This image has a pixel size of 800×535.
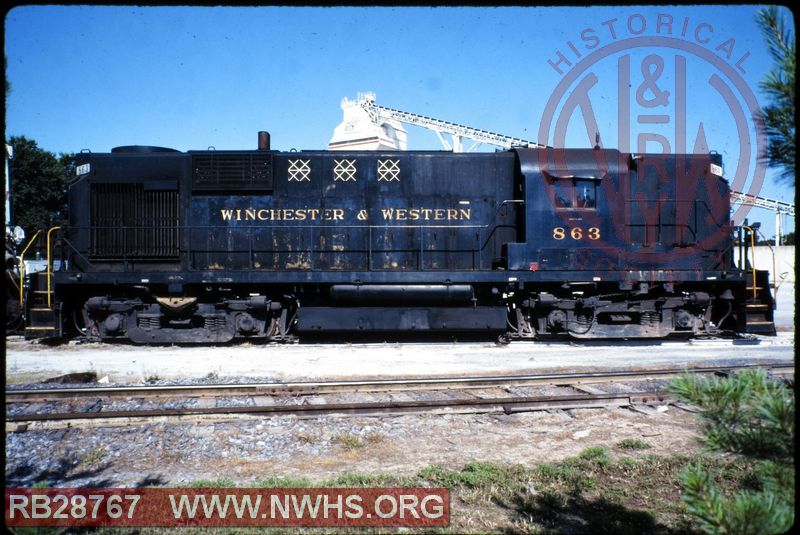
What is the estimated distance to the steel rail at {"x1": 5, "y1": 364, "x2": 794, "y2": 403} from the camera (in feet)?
24.1

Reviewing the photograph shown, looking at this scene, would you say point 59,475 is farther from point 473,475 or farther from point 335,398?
point 473,475

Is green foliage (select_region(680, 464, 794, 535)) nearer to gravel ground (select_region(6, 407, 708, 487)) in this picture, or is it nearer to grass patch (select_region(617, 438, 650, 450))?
gravel ground (select_region(6, 407, 708, 487))

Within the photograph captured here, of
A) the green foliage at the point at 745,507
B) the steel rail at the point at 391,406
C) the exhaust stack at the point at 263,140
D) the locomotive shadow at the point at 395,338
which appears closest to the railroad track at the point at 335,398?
the steel rail at the point at 391,406

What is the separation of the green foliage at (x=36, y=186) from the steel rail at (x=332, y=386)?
37221 mm

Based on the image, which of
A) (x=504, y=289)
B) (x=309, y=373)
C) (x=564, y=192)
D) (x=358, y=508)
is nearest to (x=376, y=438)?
(x=358, y=508)

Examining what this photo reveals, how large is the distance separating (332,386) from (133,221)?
286 inches

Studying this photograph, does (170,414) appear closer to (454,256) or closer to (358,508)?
(358,508)

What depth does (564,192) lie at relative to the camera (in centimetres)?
1180

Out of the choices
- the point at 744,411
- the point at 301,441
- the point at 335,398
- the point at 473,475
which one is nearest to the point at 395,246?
the point at 335,398

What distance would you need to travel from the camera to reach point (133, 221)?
1230 centimetres

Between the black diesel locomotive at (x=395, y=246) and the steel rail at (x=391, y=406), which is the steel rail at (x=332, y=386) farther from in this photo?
the black diesel locomotive at (x=395, y=246)

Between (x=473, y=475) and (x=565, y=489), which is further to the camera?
(x=473, y=475)

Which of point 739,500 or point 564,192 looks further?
point 564,192

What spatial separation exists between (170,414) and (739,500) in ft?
19.3
